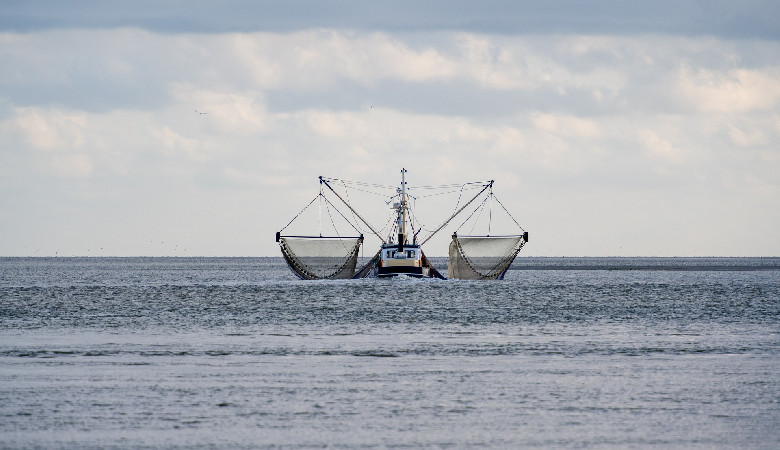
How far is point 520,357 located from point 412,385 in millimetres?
9500

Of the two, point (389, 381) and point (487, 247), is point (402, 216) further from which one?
point (389, 381)

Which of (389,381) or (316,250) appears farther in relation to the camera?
(316,250)

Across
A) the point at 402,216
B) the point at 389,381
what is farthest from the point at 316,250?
the point at 389,381

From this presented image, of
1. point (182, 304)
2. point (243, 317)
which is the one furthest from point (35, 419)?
point (182, 304)

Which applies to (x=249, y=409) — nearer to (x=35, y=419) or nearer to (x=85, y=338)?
(x=35, y=419)

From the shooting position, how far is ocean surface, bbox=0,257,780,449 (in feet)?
78.2

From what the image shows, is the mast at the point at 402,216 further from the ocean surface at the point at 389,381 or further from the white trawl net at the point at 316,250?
the ocean surface at the point at 389,381

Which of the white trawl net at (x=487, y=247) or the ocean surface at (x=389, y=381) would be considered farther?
the white trawl net at (x=487, y=247)

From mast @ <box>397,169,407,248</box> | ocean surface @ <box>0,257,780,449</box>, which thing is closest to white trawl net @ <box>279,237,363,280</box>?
mast @ <box>397,169,407,248</box>

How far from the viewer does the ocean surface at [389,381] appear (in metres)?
23.8

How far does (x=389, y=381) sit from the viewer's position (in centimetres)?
3262

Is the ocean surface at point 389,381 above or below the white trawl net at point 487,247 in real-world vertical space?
below

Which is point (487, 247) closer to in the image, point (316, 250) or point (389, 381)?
point (316, 250)

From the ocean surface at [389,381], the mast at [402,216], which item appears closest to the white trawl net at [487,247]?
the mast at [402,216]
